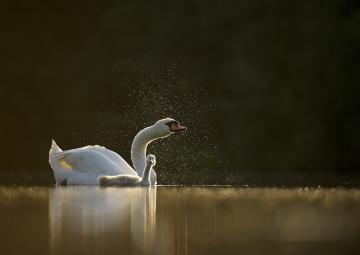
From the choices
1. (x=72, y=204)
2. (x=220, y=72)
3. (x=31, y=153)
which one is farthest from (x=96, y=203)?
(x=220, y=72)

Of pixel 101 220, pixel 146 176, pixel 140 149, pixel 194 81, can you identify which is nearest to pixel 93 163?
pixel 146 176

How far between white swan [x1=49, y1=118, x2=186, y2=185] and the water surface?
1638mm

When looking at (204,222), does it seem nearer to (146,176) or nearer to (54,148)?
(146,176)

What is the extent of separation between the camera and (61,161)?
1670 cm

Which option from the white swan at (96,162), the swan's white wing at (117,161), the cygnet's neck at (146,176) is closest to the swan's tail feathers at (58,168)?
the white swan at (96,162)

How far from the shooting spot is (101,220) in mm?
10195

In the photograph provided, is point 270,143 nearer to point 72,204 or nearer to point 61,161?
point 61,161

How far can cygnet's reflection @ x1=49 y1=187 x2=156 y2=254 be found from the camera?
8.45 m

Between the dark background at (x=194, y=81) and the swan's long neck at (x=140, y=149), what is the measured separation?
824 cm

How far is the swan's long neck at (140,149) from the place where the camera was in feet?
55.7

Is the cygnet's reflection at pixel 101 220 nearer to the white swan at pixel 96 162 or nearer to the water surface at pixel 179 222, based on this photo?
the water surface at pixel 179 222

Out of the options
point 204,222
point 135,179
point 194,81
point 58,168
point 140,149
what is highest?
point 194,81

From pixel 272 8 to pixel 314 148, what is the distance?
16.8 ft

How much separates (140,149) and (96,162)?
1.20 m
